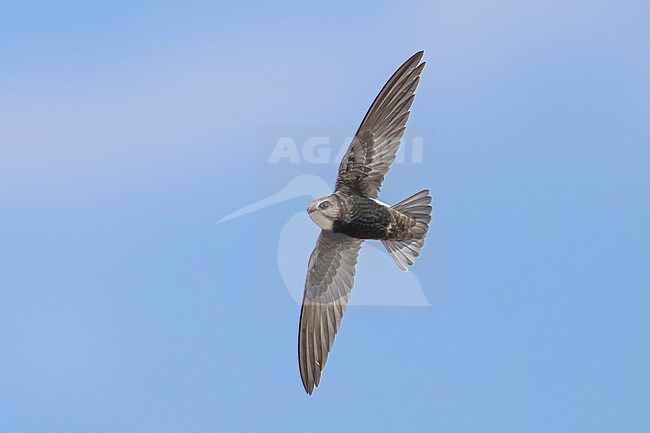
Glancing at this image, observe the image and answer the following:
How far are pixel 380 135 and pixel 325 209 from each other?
A: 39.7 inches

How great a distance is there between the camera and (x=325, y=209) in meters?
13.0

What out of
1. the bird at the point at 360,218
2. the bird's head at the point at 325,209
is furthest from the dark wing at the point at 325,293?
the bird's head at the point at 325,209

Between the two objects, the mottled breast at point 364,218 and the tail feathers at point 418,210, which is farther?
the tail feathers at point 418,210

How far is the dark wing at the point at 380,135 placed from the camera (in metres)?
13.2

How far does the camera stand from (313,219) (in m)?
13.1

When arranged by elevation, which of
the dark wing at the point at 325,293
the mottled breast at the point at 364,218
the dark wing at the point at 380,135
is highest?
the dark wing at the point at 380,135

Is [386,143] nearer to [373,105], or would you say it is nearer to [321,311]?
[373,105]

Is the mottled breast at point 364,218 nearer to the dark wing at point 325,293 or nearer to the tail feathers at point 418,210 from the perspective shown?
the tail feathers at point 418,210

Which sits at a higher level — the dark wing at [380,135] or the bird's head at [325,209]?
the dark wing at [380,135]

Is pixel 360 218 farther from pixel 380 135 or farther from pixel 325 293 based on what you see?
pixel 325 293

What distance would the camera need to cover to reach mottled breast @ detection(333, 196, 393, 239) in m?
13.1

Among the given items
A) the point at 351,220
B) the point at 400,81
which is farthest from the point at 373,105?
the point at 351,220

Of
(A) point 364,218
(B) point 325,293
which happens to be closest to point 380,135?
(A) point 364,218

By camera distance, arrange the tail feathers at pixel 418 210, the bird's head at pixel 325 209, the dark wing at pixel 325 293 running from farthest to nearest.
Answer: the dark wing at pixel 325 293, the tail feathers at pixel 418 210, the bird's head at pixel 325 209
